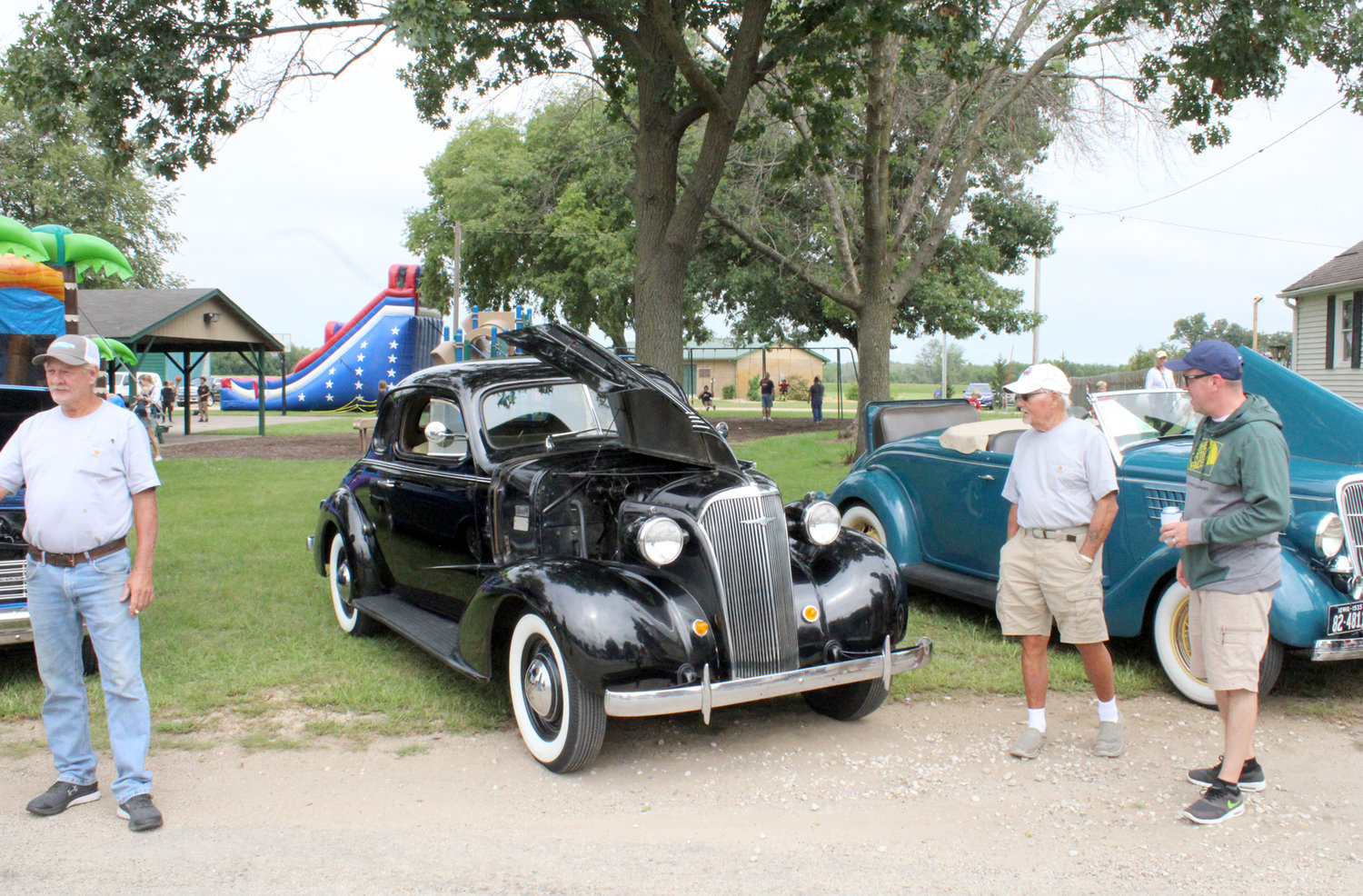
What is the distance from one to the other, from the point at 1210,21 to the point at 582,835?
36.7 feet

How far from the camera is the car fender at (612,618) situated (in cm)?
414

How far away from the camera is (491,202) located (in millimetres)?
32625

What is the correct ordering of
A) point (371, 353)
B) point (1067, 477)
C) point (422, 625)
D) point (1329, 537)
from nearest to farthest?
point (1067, 477)
point (1329, 537)
point (422, 625)
point (371, 353)

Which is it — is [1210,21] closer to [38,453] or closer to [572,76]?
[572,76]

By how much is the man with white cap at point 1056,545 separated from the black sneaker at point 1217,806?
649 mm

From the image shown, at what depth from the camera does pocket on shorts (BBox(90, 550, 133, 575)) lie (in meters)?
3.84

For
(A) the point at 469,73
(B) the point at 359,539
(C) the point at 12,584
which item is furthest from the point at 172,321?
(C) the point at 12,584

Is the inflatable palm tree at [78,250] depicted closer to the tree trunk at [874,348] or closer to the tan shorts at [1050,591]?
the tree trunk at [874,348]

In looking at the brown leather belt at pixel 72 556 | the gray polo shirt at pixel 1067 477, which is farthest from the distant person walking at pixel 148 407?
the gray polo shirt at pixel 1067 477

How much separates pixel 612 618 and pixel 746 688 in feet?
2.07

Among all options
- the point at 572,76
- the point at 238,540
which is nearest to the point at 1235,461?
the point at 238,540

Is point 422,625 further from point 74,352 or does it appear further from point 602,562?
point 74,352

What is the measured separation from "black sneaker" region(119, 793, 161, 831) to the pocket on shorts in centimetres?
87

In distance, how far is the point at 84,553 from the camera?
3.83 metres
